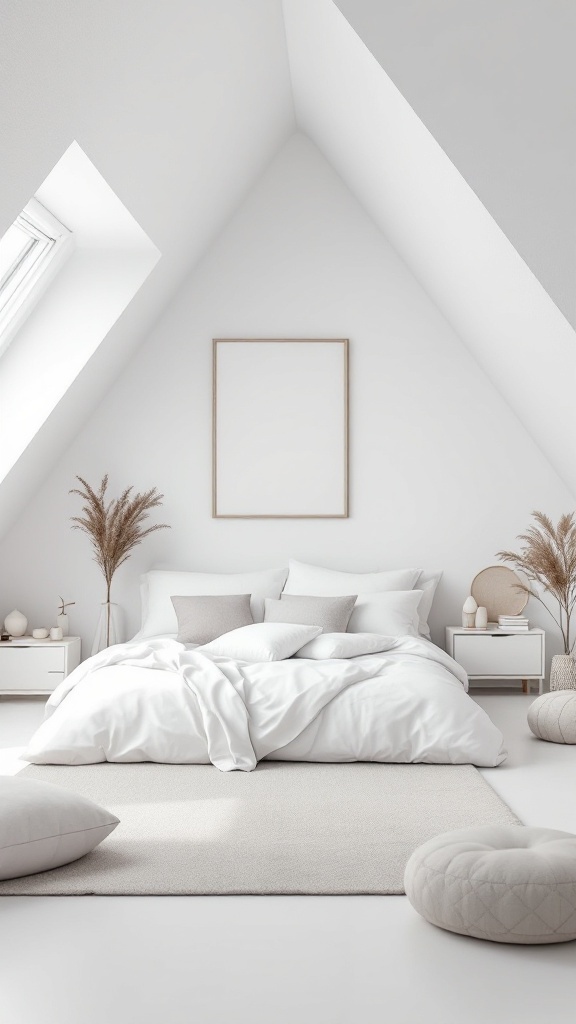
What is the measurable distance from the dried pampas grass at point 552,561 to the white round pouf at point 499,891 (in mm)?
3364

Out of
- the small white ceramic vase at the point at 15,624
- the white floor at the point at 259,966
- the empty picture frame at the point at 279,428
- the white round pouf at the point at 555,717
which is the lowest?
Result: the white floor at the point at 259,966

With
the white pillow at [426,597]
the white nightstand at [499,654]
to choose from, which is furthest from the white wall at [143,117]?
the white nightstand at [499,654]

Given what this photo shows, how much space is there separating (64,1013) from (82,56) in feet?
9.60

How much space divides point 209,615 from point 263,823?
217cm

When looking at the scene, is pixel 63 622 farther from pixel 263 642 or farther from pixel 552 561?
pixel 552 561

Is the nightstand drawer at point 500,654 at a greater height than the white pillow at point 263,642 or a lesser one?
lesser

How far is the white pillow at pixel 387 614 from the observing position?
5512 millimetres

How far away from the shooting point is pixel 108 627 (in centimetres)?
598

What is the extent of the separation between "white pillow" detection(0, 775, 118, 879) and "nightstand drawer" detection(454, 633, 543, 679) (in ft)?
10.6

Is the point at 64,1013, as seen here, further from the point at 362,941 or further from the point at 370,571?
the point at 370,571

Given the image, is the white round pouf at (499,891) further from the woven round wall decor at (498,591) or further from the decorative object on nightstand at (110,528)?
the decorative object on nightstand at (110,528)

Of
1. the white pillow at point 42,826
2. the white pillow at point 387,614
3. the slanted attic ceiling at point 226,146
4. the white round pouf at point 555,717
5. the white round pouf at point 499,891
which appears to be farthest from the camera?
the white pillow at point 387,614

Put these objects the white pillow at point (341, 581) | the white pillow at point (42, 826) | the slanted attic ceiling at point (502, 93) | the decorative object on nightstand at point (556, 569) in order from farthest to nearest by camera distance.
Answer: the white pillow at point (341, 581) → the decorative object on nightstand at point (556, 569) → the slanted attic ceiling at point (502, 93) → the white pillow at point (42, 826)

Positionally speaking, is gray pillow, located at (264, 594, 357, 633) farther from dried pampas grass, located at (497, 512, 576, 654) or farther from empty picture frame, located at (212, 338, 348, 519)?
dried pampas grass, located at (497, 512, 576, 654)
